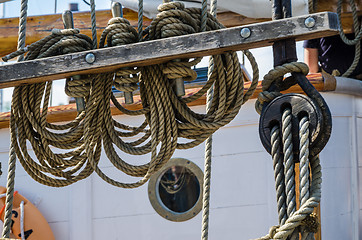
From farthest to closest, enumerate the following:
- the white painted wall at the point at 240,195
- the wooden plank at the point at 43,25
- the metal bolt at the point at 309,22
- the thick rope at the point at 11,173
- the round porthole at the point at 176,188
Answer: the wooden plank at the point at 43,25
the round porthole at the point at 176,188
the white painted wall at the point at 240,195
the thick rope at the point at 11,173
the metal bolt at the point at 309,22

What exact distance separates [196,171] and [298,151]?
185cm

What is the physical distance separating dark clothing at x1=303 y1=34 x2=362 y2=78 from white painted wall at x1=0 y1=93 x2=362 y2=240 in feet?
2.16

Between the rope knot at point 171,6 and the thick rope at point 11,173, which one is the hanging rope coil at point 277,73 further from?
the thick rope at point 11,173

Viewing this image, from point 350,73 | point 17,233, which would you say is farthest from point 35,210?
point 350,73

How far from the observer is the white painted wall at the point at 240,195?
3041mm

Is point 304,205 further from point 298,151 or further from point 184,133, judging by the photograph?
point 184,133

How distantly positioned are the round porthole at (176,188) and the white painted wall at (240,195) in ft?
0.14

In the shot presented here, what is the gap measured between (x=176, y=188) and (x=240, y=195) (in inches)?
15.3

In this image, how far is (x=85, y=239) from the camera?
336cm

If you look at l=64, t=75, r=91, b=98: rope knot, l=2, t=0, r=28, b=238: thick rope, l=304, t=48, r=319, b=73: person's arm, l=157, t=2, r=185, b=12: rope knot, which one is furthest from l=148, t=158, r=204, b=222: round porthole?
l=157, t=2, r=185, b=12: rope knot

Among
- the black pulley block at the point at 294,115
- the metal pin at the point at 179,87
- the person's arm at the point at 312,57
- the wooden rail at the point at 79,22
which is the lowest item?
the black pulley block at the point at 294,115

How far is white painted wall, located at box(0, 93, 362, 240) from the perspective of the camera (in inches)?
120

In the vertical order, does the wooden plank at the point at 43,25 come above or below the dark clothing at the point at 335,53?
above

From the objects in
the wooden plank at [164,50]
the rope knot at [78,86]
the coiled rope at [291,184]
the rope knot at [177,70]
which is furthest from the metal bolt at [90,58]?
the coiled rope at [291,184]
